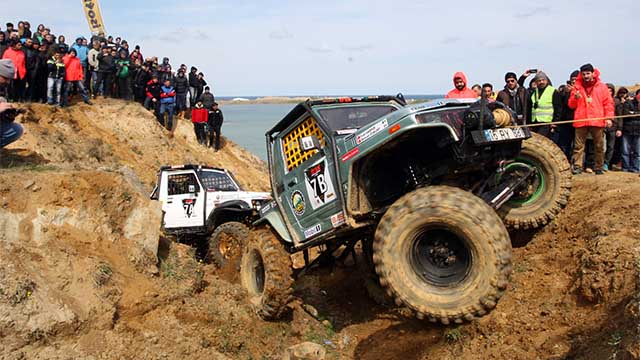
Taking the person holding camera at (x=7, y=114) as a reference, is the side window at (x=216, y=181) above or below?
below

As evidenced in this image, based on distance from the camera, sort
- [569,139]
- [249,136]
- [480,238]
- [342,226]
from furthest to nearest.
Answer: [249,136]
[569,139]
[342,226]
[480,238]

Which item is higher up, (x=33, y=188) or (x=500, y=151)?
(x=500, y=151)

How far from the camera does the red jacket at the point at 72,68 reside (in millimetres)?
14872

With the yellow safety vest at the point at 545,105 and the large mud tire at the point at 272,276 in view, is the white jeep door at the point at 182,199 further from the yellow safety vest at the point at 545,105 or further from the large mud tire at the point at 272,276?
the yellow safety vest at the point at 545,105

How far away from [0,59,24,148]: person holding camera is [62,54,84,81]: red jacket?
25.6 feet

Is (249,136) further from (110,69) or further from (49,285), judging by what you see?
(49,285)

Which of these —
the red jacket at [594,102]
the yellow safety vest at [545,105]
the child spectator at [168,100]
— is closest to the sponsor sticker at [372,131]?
the red jacket at [594,102]

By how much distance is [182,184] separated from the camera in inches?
468

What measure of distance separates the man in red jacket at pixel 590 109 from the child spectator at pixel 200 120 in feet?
45.2

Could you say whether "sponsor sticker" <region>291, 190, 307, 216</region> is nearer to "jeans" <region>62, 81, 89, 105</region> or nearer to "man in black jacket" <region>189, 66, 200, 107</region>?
"jeans" <region>62, 81, 89, 105</region>

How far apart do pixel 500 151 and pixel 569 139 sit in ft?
14.9

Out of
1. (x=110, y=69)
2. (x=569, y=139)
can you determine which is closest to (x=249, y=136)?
(x=110, y=69)

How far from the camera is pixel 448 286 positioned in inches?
199

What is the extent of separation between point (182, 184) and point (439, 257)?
305 inches
